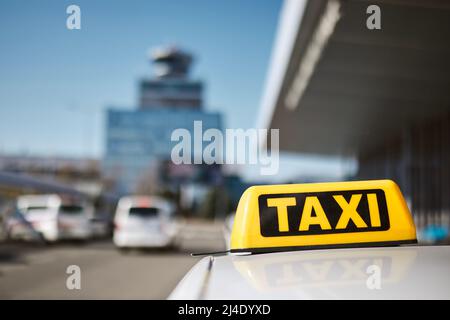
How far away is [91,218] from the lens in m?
31.3

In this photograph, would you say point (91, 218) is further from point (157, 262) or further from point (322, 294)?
point (322, 294)

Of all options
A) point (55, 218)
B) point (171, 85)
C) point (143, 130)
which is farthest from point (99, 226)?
point (171, 85)

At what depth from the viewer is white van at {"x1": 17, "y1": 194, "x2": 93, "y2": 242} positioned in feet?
83.7

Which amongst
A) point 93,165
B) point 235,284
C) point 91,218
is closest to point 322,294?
point 235,284

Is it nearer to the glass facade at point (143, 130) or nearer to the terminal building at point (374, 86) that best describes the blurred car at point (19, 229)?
the terminal building at point (374, 86)

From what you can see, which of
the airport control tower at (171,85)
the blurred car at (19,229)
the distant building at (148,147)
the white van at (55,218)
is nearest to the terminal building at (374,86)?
the white van at (55,218)

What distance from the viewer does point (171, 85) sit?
6294 inches

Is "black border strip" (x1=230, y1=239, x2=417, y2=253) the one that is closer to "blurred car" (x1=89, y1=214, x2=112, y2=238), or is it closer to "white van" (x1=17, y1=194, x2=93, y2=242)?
"white van" (x1=17, y1=194, x2=93, y2=242)

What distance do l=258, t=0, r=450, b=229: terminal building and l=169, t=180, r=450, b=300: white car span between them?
37.2 ft

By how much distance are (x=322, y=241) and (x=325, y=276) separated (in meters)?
0.74

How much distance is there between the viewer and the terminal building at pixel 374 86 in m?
15.2

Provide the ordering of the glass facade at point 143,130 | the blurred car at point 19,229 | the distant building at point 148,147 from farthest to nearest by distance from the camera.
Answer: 1. the distant building at point 148,147
2. the glass facade at point 143,130
3. the blurred car at point 19,229

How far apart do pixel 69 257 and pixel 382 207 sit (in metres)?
16.7

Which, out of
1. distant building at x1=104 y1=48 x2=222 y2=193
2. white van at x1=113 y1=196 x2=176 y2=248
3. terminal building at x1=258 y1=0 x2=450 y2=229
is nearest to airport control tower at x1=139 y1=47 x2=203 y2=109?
distant building at x1=104 y1=48 x2=222 y2=193
